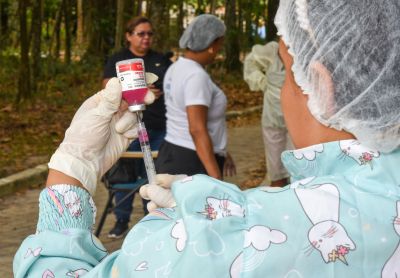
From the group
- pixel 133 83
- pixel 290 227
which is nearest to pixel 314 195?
pixel 290 227

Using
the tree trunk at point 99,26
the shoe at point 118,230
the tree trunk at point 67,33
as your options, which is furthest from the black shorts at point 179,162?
the tree trunk at point 99,26

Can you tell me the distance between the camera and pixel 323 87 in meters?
1.61

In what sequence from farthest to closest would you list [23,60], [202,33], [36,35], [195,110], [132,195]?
[36,35] → [23,60] → [132,195] → [202,33] → [195,110]

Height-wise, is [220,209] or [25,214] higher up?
[220,209]

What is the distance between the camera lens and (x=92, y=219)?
1.95 metres

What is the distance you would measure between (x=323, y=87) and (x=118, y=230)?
5719 mm

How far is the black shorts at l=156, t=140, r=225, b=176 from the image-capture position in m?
5.86

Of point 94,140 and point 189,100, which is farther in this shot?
point 189,100

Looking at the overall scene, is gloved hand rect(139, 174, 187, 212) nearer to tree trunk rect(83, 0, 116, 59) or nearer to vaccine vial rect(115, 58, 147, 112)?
vaccine vial rect(115, 58, 147, 112)

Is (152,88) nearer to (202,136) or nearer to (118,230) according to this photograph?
(202,136)

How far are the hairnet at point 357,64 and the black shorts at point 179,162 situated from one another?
4.23 m

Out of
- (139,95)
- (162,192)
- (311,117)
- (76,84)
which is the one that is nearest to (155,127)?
(139,95)

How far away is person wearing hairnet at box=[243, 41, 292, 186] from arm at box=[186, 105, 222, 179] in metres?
2.06

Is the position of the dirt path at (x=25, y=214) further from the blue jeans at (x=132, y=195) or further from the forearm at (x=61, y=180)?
the forearm at (x=61, y=180)
